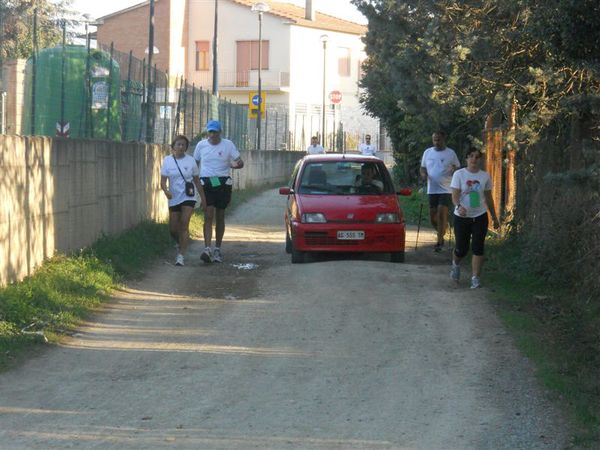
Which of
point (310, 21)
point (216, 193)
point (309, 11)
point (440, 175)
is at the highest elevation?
point (309, 11)

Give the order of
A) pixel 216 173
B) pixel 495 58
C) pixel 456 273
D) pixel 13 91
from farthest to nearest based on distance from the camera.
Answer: pixel 216 173
pixel 495 58
pixel 456 273
pixel 13 91

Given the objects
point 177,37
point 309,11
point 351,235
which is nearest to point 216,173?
point 351,235

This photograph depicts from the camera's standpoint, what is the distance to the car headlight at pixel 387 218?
586 inches

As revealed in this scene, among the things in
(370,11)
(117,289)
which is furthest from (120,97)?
(117,289)

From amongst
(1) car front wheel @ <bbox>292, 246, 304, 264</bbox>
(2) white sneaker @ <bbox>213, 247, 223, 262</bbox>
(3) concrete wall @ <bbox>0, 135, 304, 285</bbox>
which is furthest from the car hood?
(3) concrete wall @ <bbox>0, 135, 304, 285</bbox>

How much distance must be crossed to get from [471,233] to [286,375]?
16.8 feet

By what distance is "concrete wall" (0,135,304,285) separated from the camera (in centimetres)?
1112

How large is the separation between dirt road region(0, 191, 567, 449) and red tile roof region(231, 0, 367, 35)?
164 ft

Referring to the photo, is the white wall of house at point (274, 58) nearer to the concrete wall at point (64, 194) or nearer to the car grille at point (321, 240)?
the concrete wall at point (64, 194)

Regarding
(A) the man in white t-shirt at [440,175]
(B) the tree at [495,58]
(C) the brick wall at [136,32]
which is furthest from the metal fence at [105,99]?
(C) the brick wall at [136,32]

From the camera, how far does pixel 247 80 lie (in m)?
62.7

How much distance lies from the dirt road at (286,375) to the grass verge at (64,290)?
0.24 m

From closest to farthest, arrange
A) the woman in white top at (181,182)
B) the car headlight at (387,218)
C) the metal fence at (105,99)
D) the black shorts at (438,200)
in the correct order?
1. the metal fence at (105,99)
2. the woman in white top at (181,182)
3. the car headlight at (387,218)
4. the black shorts at (438,200)

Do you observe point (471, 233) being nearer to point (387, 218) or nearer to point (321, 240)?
point (387, 218)
